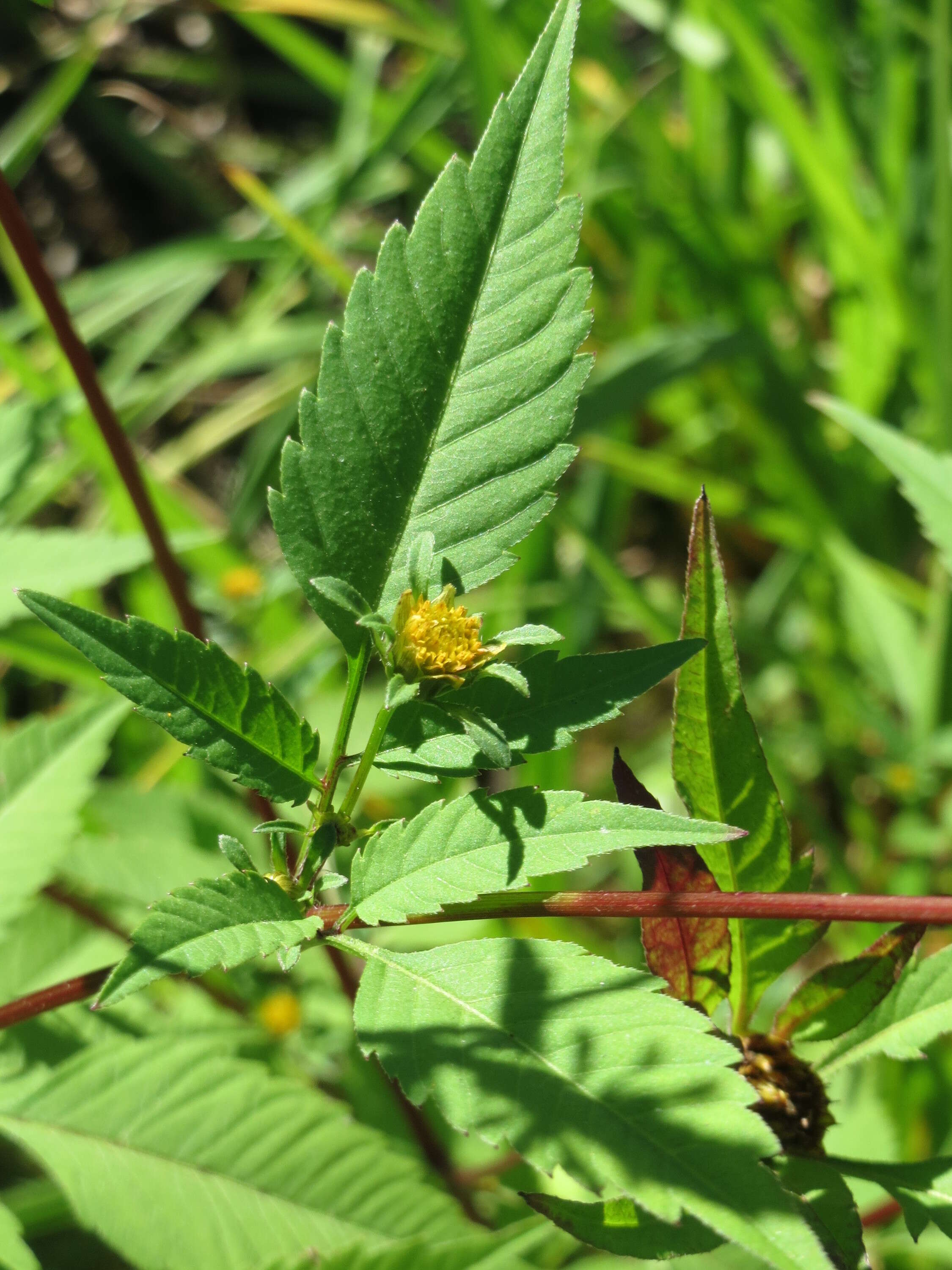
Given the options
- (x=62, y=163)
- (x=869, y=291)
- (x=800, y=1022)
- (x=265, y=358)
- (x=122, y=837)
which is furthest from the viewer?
(x=62, y=163)

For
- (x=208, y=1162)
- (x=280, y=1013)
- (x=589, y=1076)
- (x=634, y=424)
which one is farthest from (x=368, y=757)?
(x=634, y=424)

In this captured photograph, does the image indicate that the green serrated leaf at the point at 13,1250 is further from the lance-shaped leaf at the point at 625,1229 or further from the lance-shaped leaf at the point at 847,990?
the lance-shaped leaf at the point at 847,990

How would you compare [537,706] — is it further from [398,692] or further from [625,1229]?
[625,1229]

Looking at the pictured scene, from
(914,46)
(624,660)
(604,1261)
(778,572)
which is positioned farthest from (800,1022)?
(914,46)

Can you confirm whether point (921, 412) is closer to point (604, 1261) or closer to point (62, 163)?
point (604, 1261)

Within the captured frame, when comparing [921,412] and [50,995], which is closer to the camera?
[50,995]

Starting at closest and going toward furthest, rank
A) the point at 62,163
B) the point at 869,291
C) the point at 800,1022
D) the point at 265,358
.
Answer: the point at 800,1022, the point at 869,291, the point at 265,358, the point at 62,163

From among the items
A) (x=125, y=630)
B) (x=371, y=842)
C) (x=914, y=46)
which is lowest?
(x=371, y=842)

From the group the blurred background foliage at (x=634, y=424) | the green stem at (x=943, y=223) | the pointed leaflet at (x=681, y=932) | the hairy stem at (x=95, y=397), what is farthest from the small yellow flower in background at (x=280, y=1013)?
the green stem at (x=943, y=223)
